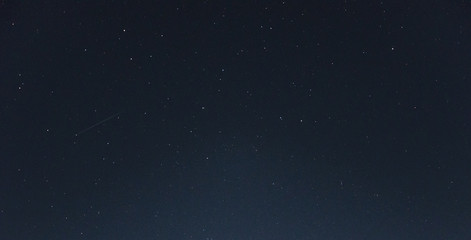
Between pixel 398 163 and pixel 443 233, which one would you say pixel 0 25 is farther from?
pixel 443 233

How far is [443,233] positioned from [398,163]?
0.48 feet

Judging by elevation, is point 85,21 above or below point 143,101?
above

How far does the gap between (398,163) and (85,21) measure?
1.93ft

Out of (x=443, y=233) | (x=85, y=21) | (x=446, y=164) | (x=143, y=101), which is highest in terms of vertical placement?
(x=85, y=21)

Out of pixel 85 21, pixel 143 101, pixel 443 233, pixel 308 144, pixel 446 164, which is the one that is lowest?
pixel 443 233

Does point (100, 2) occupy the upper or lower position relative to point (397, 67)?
upper

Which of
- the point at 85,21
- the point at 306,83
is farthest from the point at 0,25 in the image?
the point at 306,83

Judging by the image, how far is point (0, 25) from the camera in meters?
0.78

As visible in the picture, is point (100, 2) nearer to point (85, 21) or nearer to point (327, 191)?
point (85, 21)

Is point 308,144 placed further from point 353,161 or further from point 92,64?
point 92,64

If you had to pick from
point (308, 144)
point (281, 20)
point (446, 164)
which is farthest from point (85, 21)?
point (446, 164)

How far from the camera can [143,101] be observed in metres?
0.76

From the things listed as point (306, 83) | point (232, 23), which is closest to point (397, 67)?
point (306, 83)

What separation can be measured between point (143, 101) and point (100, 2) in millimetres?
184
